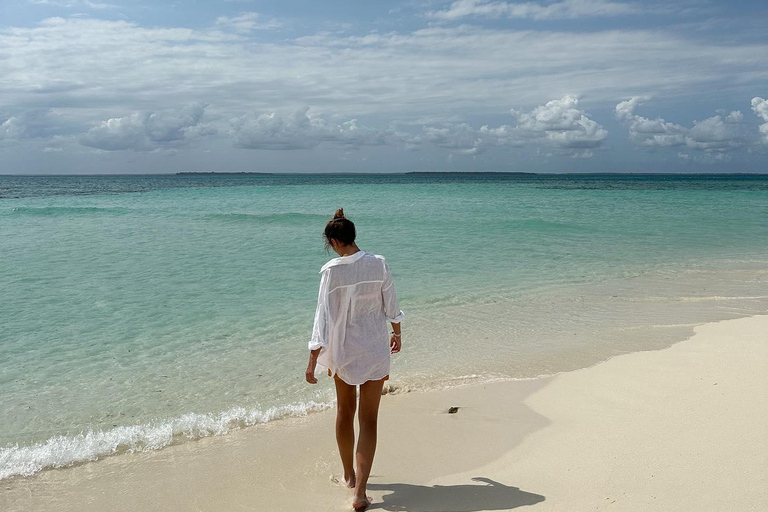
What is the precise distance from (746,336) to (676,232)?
15.3 meters

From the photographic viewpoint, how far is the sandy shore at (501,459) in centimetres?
350

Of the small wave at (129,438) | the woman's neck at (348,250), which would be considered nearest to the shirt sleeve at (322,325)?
the woman's neck at (348,250)

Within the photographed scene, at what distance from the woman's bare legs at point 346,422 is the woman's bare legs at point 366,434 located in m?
0.08

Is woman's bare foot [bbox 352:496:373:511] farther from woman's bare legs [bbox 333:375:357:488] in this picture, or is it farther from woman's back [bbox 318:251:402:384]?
woman's back [bbox 318:251:402:384]

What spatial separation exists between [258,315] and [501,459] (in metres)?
5.30

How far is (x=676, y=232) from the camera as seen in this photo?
2055 centimetres

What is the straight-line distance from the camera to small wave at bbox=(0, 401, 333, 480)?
14.4 feet

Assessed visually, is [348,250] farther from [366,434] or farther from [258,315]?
[258,315]

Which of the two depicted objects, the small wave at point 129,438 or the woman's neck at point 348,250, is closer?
the woman's neck at point 348,250

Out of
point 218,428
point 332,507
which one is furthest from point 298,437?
point 332,507

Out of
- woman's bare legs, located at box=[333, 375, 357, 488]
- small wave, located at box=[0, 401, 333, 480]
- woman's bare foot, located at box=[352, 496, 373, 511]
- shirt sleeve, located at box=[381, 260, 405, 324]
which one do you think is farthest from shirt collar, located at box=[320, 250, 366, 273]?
small wave, located at box=[0, 401, 333, 480]

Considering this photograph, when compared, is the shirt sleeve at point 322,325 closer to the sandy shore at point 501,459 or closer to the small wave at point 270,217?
the sandy shore at point 501,459

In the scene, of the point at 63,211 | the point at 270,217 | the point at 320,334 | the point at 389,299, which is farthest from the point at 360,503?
the point at 63,211

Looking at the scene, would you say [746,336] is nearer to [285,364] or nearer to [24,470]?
[285,364]
